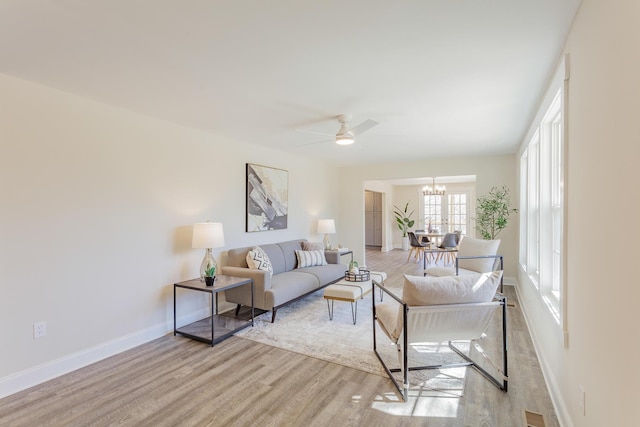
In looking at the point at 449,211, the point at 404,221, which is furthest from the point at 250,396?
the point at 449,211

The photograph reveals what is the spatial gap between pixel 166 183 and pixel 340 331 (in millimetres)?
2685

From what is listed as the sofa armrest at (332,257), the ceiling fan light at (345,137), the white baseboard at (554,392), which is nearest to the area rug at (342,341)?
the white baseboard at (554,392)

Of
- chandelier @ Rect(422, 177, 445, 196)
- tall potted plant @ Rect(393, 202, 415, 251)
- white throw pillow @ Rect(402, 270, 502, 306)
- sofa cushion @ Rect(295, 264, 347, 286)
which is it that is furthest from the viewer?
tall potted plant @ Rect(393, 202, 415, 251)

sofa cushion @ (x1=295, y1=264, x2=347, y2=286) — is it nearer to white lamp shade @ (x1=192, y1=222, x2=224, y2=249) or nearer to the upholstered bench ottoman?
the upholstered bench ottoman

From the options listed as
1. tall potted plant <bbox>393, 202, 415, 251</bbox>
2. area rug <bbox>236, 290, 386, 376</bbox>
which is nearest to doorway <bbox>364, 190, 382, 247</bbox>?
tall potted plant <bbox>393, 202, 415, 251</bbox>

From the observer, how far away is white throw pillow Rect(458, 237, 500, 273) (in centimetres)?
455

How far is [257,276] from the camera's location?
4027 millimetres

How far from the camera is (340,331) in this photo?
148 inches

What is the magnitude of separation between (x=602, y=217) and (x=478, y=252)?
11.2 feet

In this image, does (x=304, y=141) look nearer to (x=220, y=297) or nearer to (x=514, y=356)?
(x=220, y=297)

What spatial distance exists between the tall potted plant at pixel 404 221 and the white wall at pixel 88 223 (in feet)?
27.3

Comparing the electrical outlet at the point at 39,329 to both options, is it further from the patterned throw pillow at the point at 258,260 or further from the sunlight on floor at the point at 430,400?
the sunlight on floor at the point at 430,400

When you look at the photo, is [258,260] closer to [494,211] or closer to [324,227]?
[324,227]

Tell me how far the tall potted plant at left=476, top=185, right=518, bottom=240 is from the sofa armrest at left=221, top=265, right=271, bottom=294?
4267 mm
